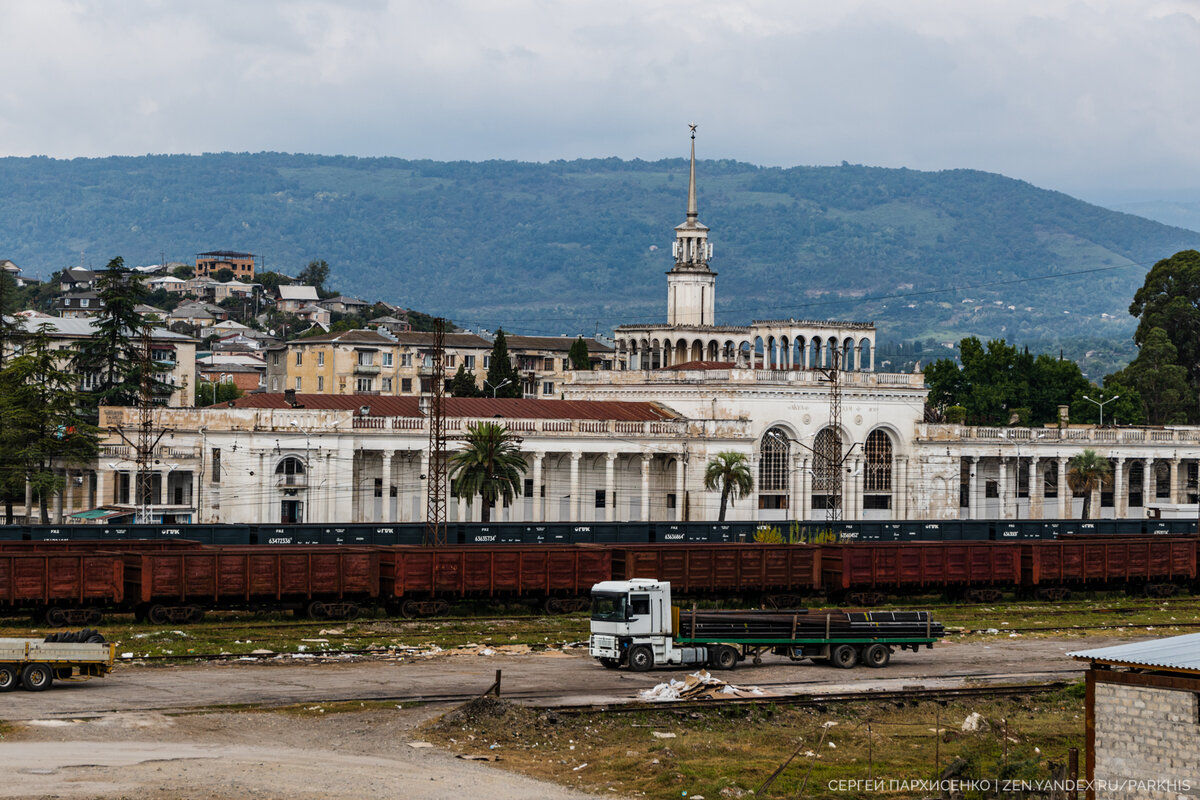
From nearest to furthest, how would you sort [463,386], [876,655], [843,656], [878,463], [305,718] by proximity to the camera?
[305,718], [843,656], [876,655], [878,463], [463,386]

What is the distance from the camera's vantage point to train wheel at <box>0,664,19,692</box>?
41.7 metres

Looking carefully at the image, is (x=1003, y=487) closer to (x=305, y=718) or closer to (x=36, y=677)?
(x=305, y=718)

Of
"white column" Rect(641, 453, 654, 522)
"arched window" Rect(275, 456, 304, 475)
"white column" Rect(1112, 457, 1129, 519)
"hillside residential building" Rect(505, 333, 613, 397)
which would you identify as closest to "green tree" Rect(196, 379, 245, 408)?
"hillside residential building" Rect(505, 333, 613, 397)

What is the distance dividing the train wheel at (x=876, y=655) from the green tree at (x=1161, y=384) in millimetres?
112633

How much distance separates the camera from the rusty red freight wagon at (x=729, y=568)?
62.8 meters

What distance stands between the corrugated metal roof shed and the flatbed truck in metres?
18.6

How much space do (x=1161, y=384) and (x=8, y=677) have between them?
133m

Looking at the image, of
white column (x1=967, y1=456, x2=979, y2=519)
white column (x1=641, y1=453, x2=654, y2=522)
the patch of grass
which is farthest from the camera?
white column (x1=967, y1=456, x2=979, y2=519)

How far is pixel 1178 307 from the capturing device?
168 meters

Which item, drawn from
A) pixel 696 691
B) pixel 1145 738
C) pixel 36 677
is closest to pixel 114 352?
pixel 36 677

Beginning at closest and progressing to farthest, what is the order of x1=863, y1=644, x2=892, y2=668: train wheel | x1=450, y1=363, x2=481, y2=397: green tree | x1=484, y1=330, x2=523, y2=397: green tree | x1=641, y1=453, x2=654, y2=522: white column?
x1=863, y1=644, x2=892, y2=668: train wheel, x1=641, y1=453, x2=654, y2=522: white column, x1=484, y1=330, x2=523, y2=397: green tree, x1=450, y1=363, x2=481, y2=397: green tree

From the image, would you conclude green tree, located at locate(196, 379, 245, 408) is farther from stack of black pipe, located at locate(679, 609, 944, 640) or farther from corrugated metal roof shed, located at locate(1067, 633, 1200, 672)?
corrugated metal roof shed, located at locate(1067, 633, 1200, 672)

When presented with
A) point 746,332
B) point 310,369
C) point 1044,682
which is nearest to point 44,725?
point 1044,682

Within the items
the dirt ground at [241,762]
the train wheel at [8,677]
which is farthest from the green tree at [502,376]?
the dirt ground at [241,762]
